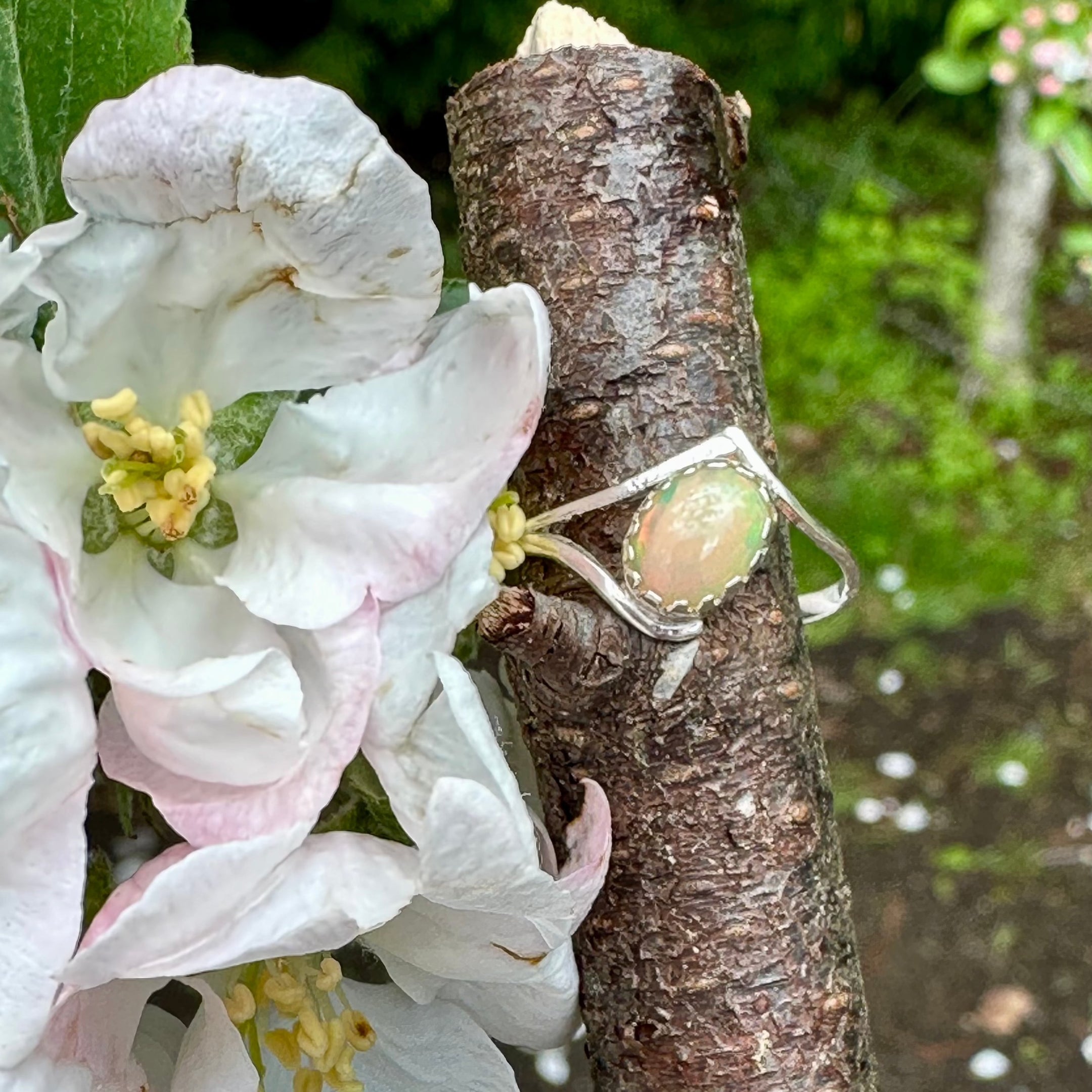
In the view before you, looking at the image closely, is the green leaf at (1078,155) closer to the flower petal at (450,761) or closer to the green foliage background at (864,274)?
the green foliage background at (864,274)

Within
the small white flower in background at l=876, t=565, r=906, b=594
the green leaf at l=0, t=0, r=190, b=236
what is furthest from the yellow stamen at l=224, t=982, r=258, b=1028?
the small white flower in background at l=876, t=565, r=906, b=594

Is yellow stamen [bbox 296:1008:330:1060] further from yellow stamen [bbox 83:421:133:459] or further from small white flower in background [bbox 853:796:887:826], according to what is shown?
small white flower in background [bbox 853:796:887:826]

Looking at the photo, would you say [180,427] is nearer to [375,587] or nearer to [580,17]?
[375,587]

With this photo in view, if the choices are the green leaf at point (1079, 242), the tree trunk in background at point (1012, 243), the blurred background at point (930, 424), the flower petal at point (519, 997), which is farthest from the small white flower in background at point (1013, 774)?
the flower petal at point (519, 997)

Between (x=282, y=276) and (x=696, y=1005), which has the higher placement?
(x=282, y=276)

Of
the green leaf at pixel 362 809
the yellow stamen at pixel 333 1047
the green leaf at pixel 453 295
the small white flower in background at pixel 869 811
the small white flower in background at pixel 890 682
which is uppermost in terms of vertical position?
the green leaf at pixel 453 295

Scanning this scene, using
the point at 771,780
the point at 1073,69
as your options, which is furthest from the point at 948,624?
the point at 771,780
